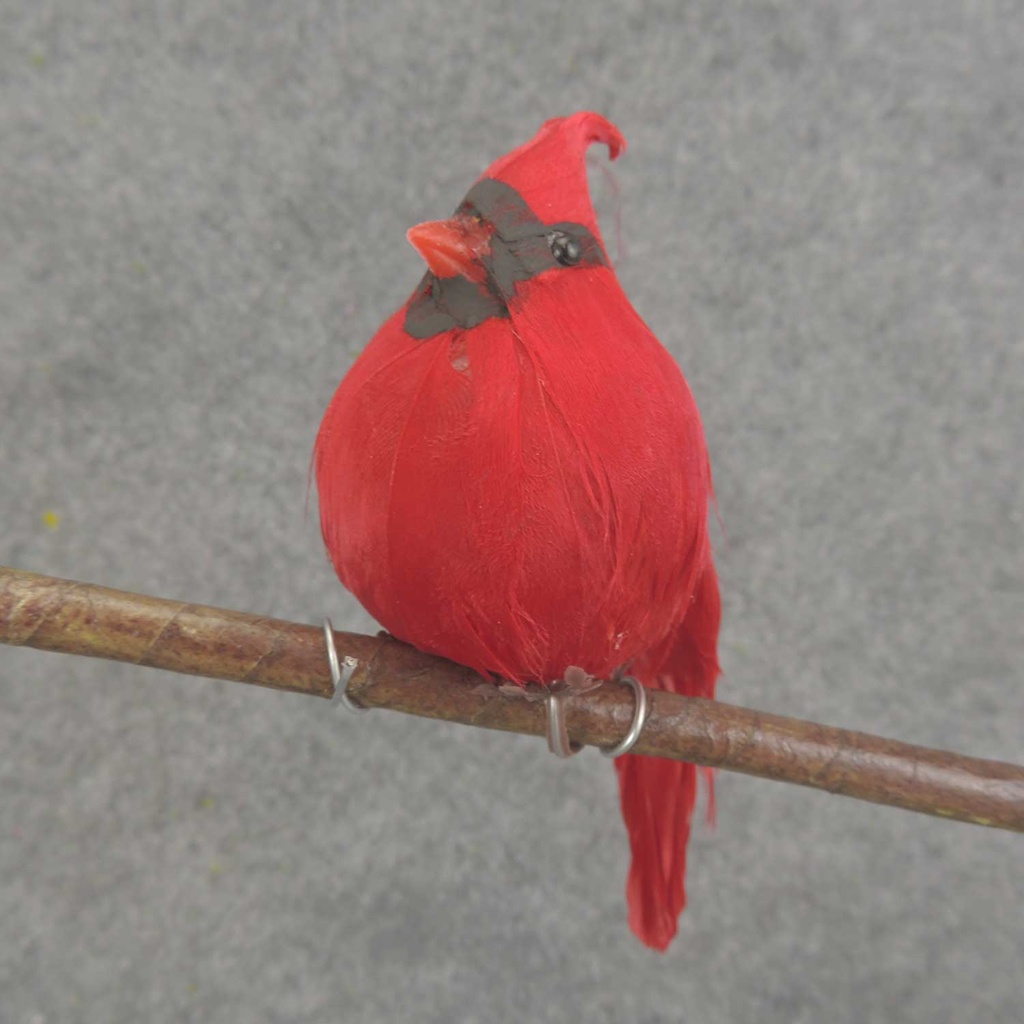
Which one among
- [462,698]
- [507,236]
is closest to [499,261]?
[507,236]

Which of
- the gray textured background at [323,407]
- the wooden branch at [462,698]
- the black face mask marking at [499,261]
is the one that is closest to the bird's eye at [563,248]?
the black face mask marking at [499,261]

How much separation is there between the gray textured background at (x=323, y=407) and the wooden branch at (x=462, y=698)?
1.17ft

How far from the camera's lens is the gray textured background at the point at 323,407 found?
0.71 metres

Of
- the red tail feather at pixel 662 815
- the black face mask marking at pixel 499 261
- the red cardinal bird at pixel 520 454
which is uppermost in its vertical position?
the black face mask marking at pixel 499 261

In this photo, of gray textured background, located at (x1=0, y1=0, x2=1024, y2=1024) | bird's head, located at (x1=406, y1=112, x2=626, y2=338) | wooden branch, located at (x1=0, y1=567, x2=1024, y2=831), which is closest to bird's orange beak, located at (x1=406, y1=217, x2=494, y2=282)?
bird's head, located at (x1=406, y1=112, x2=626, y2=338)

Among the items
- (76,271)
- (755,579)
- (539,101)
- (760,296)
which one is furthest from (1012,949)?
(76,271)

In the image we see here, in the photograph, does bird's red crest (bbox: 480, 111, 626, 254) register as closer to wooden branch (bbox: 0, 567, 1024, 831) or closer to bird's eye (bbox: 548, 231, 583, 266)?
bird's eye (bbox: 548, 231, 583, 266)

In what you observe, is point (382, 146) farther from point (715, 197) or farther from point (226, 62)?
point (715, 197)

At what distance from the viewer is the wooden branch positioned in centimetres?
39

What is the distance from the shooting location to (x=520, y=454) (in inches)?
13.6

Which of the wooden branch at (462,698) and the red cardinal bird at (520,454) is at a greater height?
the red cardinal bird at (520,454)

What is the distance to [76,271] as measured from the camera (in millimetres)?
713

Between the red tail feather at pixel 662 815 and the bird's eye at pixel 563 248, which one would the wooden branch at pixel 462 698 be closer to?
the red tail feather at pixel 662 815

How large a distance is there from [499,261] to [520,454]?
85 millimetres
